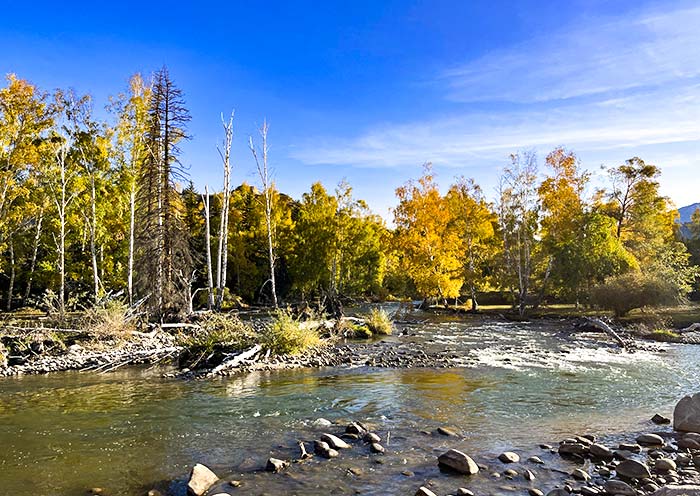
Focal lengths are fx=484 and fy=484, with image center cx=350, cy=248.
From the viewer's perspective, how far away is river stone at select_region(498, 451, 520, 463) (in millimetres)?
6328

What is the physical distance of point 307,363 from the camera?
14039mm

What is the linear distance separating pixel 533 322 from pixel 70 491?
25.8 meters

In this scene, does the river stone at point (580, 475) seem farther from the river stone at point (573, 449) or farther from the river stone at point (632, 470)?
the river stone at point (573, 449)

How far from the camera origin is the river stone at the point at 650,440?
691 cm

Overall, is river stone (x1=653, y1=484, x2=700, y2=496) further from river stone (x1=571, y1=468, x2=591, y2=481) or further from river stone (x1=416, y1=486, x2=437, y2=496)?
river stone (x1=416, y1=486, x2=437, y2=496)

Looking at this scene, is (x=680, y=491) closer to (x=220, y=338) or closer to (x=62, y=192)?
(x=220, y=338)

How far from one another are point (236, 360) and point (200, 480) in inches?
301

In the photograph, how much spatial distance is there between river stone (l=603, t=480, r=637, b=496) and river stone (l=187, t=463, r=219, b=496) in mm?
4427

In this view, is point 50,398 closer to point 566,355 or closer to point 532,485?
point 532,485

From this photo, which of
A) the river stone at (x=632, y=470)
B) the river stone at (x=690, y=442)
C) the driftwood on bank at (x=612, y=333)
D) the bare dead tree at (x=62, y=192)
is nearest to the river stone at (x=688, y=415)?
the river stone at (x=690, y=442)

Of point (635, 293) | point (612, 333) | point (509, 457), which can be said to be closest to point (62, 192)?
point (509, 457)

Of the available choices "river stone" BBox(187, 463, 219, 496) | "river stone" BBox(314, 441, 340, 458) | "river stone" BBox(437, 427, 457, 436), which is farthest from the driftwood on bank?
"river stone" BBox(187, 463, 219, 496)

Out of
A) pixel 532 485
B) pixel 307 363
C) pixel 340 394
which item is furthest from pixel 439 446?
pixel 307 363

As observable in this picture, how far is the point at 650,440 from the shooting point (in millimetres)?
6949
